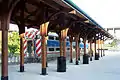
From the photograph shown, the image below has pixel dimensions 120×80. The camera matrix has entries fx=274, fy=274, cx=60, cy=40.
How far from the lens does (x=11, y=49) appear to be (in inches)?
805

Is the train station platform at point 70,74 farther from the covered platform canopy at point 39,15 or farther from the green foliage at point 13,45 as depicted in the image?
the green foliage at point 13,45

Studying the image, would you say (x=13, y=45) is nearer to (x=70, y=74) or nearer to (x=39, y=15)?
(x=39, y=15)

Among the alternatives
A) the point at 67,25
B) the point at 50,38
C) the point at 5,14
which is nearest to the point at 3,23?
the point at 5,14

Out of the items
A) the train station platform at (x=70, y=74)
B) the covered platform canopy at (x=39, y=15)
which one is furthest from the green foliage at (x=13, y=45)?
the train station platform at (x=70, y=74)

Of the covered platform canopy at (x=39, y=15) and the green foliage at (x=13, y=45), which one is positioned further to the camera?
the green foliage at (x=13, y=45)

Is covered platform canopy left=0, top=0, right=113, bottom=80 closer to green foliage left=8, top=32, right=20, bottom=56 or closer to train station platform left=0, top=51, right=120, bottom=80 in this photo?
train station platform left=0, top=51, right=120, bottom=80

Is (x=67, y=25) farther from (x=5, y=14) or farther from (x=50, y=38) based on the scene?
(x=50, y=38)

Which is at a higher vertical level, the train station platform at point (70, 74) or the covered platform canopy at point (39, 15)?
the covered platform canopy at point (39, 15)

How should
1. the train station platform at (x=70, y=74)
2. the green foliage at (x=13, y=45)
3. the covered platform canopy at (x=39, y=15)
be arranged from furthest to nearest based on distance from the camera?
the green foliage at (x=13, y=45), the train station platform at (x=70, y=74), the covered platform canopy at (x=39, y=15)

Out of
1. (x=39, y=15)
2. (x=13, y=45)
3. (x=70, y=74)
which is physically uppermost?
(x=39, y=15)

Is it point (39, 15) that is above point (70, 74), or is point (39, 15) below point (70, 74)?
above

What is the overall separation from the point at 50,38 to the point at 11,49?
465 cm

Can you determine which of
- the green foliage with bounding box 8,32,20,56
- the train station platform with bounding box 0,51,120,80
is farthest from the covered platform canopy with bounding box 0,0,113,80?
the green foliage with bounding box 8,32,20,56

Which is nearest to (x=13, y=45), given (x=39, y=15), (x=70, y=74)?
(x=39, y=15)
